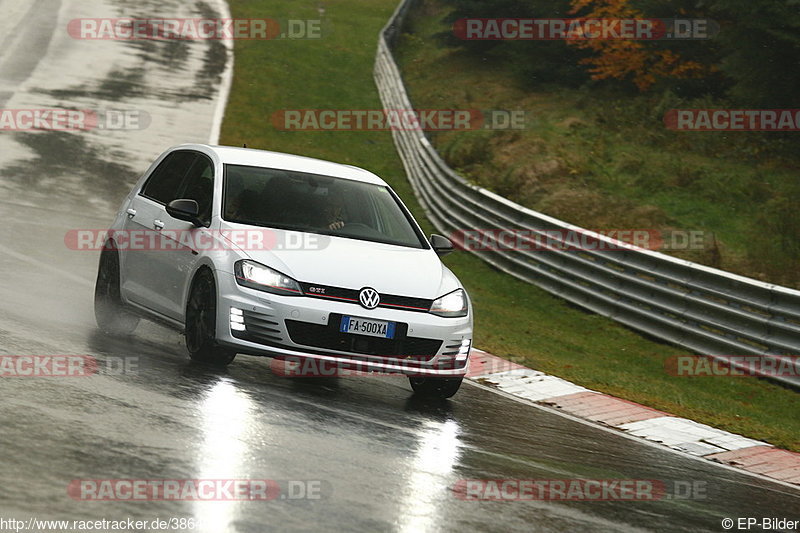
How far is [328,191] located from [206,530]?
503 centimetres

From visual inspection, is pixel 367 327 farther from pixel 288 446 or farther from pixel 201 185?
pixel 201 185

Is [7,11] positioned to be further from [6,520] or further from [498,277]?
[6,520]

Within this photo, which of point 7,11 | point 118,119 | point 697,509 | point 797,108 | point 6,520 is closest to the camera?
point 6,520

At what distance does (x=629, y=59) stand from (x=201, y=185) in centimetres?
2164

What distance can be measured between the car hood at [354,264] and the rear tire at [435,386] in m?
0.76

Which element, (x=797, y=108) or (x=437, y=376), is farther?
(x=797, y=108)

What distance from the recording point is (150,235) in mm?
9820

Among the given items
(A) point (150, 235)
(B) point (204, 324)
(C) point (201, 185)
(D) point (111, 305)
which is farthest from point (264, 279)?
(D) point (111, 305)

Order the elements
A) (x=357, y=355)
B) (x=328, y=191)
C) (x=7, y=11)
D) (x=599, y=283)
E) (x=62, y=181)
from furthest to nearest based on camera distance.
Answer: (x=7, y=11), (x=62, y=181), (x=599, y=283), (x=328, y=191), (x=357, y=355)

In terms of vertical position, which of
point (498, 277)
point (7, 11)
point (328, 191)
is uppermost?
point (7, 11)

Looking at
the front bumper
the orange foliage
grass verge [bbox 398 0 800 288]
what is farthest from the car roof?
the orange foliage

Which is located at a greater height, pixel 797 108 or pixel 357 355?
pixel 797 108

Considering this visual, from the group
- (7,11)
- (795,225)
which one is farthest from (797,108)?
(7,11)

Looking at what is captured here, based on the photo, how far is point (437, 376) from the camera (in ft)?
28.9
